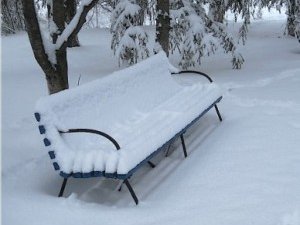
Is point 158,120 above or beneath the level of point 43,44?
beneath

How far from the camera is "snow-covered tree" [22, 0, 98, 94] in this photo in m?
5.70

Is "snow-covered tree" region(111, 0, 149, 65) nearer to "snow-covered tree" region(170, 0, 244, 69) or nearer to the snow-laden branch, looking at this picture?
"snow-covered tree" region(170, 0, 244, 69)

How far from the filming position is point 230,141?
6047 millimetres

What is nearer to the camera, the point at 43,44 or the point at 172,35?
the point at 43,44

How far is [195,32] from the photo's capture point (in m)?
10.1

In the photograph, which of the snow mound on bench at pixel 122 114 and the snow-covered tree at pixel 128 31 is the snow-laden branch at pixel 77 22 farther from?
the snow-covered tree at pixel 128 31

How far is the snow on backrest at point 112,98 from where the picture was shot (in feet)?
15.0

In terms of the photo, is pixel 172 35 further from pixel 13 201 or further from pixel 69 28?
pixel 13 201

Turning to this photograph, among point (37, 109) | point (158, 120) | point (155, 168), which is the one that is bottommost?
point (155, 168)

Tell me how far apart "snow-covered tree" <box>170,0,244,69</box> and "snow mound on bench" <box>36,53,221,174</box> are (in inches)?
129

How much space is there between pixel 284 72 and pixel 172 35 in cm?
273

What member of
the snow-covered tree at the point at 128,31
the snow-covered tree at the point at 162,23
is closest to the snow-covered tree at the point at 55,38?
the snow-covered tree at the point at 162,23

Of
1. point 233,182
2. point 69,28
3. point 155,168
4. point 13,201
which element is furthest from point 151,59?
point 13,201

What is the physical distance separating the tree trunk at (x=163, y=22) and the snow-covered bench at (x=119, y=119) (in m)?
2.77
